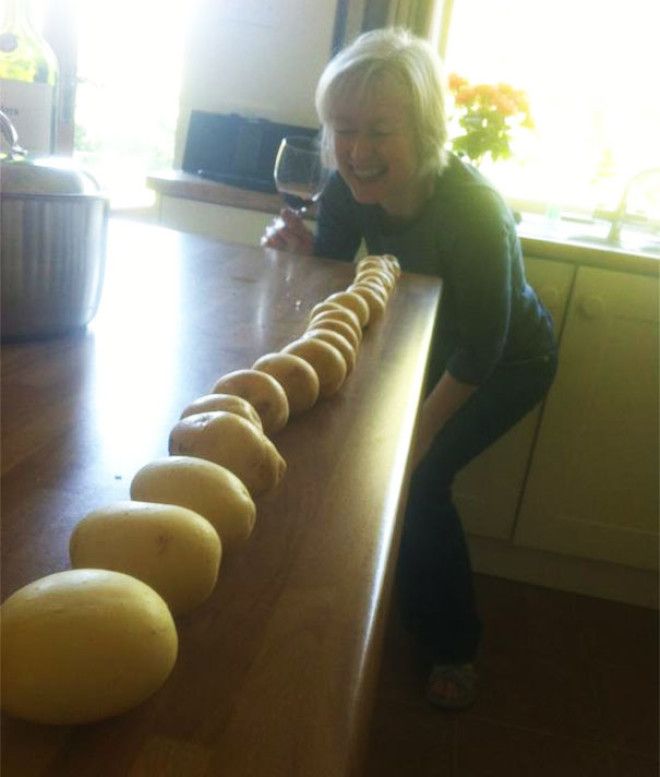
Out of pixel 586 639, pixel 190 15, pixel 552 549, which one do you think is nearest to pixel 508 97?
pixel 190 15

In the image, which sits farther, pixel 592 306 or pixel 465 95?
pixel 465 95

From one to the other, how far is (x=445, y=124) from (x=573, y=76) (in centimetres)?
111

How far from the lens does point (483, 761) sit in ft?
4.54

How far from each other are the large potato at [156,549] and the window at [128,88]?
1.97 meters

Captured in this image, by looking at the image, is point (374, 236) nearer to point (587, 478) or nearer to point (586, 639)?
point (587, 478)

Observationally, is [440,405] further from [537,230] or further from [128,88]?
[128,88]

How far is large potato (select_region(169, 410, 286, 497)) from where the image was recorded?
1.55 ft

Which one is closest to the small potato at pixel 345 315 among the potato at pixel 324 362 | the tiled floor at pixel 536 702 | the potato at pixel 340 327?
the potato at pixel 340 327

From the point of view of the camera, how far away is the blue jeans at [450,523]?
1.51 meters

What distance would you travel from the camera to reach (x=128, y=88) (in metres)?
2.37

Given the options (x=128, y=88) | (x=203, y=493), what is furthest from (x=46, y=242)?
(x=128, y=88)

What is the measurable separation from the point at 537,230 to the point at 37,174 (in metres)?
1.66

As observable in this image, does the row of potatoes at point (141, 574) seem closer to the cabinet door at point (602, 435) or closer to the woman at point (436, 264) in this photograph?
the woman at point (436, 264)

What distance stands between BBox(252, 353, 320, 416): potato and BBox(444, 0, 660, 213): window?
5.74 ft
